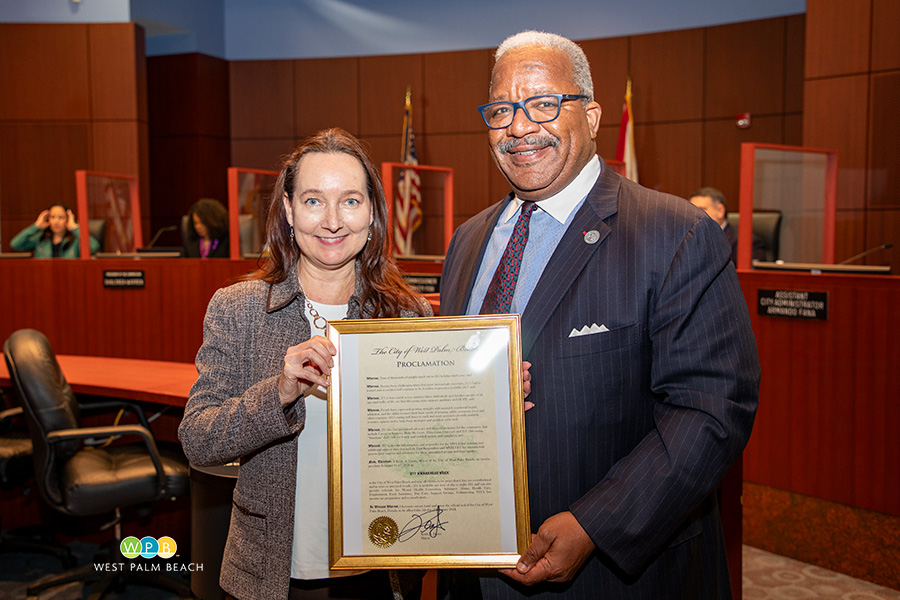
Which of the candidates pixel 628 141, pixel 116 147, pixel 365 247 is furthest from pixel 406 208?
pixel 365 247

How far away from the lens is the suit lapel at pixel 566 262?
134cm

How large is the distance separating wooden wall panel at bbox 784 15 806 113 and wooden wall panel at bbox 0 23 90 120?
775 centimetres

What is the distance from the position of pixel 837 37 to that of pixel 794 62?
4.81 ft

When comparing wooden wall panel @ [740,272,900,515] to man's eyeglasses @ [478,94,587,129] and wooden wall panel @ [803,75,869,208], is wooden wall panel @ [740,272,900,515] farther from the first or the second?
wooden wall panel @ [803,75,869,208]

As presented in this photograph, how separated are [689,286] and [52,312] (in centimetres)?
566

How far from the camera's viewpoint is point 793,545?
364 centimetres

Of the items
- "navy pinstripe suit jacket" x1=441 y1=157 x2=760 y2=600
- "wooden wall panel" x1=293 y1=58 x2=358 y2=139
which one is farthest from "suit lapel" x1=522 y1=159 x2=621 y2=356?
"wooden wall panel" x1=293 y1=58 x2=358 y2=139

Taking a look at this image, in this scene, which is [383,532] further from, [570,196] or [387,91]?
[387,91]

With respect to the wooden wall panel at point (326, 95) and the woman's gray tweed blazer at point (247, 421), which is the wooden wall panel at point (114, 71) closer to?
the wooden wall panel at point (326, 95)

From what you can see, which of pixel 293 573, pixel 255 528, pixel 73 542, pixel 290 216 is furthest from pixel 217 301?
pixel 73 542

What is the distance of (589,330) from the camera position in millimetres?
1310

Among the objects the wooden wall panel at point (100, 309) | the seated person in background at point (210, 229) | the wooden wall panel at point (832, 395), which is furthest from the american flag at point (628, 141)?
the wooden wall panel at point (100, 309)

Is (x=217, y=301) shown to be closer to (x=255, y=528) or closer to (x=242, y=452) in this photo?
(x=242, y=452)

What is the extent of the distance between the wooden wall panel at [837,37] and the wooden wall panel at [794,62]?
132cm
